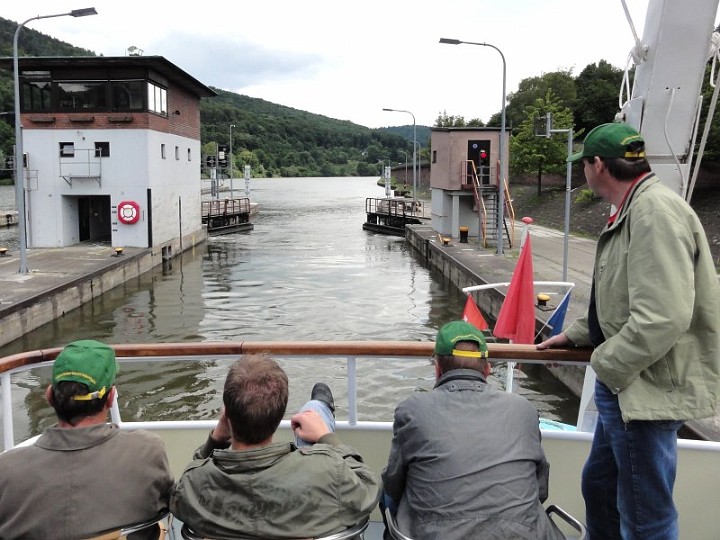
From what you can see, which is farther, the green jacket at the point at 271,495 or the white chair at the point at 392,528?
the white chair at the point at 392,528

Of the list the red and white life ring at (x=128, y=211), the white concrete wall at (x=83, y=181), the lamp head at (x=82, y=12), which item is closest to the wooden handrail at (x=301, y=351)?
the lamp head at (x=82, y=12)

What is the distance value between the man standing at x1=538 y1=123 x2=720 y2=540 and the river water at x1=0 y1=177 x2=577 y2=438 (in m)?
8.14

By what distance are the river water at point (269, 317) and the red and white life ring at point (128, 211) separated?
1.99 m

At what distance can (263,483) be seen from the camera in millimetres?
2008

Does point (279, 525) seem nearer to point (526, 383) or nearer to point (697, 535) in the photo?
point (697, 535)

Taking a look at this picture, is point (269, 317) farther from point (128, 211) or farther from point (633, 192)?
point (633, 192)

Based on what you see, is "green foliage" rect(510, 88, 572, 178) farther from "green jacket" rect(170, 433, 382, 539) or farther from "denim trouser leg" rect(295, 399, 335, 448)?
"green jacket" rect(170, 433, 382, 539)

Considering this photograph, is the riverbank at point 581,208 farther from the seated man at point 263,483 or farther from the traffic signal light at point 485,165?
the seated man at point 263,483

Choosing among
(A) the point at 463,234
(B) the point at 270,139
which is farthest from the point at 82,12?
(B) the point at 270,139

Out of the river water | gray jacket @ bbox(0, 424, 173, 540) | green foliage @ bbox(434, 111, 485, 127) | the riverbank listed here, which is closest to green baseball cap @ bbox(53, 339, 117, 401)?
gray jacket @ bbox(0, 424, 173, 540)

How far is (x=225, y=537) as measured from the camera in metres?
2.01

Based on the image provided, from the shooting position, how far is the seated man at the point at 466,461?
6.88ft

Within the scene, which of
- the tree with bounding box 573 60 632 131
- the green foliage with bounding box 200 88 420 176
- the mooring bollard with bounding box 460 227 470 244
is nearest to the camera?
the mooring bollard with bounding box 460 227 470 244

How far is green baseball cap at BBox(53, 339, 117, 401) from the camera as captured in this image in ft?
7.05
